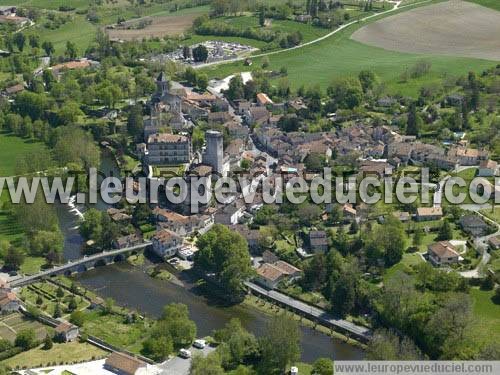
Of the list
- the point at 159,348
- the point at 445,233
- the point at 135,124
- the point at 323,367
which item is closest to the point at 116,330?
the point at 159,348

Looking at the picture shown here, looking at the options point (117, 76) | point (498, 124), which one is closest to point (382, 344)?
point (498, 124)

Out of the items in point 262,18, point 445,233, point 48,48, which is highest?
point 262,18

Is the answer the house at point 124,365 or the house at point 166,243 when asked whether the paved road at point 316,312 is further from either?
the house at point 124,365

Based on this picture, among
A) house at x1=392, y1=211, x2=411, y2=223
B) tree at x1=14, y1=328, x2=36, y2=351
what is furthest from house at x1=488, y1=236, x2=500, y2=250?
tree at x1=14, y1=328, x2=36, y2=351

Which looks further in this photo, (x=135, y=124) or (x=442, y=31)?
(x=442, y=31)

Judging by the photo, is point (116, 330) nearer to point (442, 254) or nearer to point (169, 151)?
point (442, 254)

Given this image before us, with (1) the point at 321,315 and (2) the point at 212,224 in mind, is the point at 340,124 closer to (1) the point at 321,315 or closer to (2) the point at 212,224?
(2) the point at 212,224

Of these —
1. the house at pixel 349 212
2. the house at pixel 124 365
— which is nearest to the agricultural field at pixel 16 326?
the house at pixel 124 365
